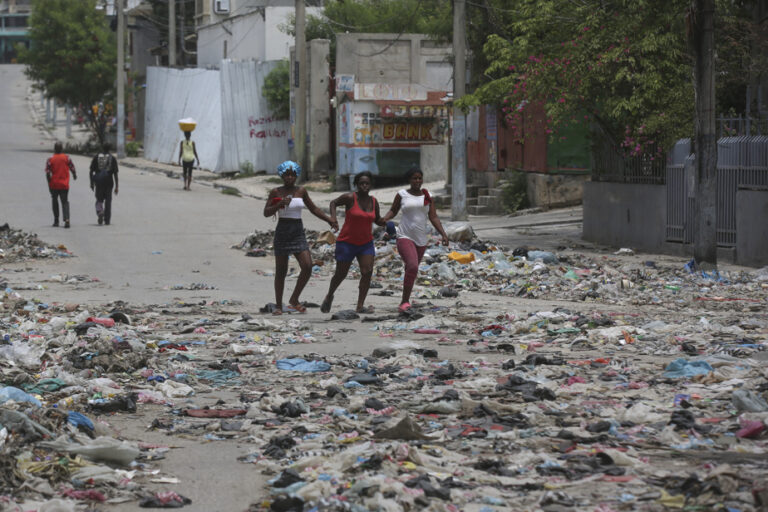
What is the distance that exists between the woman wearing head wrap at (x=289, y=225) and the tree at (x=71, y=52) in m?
40.0

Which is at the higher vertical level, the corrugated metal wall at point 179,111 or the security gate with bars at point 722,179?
the corrugated metal wall at point 179,111

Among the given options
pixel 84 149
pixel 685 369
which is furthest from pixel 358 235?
pixel 84 149

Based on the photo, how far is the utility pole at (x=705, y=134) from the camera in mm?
15867

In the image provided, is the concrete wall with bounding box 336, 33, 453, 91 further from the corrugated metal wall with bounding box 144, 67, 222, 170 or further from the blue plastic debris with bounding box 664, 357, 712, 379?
the blue plastic debris with bounding box 664, 357, 712, 379

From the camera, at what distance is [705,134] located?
16062mm

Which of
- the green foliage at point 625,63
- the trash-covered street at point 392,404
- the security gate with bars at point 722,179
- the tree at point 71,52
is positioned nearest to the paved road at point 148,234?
the trash-covered street at point 392,404

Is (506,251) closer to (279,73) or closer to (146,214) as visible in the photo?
(146,214)

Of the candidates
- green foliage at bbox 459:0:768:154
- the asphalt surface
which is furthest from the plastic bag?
green foliage at bbox 459:0:768:154

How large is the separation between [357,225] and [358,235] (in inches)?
4.7

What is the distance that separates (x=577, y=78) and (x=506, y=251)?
3.39 meters

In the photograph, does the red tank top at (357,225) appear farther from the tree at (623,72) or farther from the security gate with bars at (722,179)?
the tree at (623,72)

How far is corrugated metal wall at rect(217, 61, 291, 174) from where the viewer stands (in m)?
39.6

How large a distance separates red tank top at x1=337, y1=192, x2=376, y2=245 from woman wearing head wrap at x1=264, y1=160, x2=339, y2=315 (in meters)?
0.17

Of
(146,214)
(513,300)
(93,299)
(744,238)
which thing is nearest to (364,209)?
(513,300)
